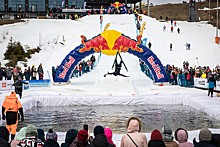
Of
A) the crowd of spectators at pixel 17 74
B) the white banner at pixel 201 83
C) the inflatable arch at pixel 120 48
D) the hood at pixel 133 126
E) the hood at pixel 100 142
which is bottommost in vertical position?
the white banner at pixel 201 83

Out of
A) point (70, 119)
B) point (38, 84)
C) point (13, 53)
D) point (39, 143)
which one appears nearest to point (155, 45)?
point (13, 53)

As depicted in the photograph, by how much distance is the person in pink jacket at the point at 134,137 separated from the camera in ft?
15.5

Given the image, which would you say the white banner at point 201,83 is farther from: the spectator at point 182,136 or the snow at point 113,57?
the spectator at point 182,136

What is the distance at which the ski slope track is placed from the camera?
642 inches

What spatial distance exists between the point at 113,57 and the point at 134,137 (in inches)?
1363

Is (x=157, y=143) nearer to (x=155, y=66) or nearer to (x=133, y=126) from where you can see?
(x=133, y=126)

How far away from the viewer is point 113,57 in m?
39.2

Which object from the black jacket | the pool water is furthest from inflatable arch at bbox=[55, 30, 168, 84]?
the black jacket

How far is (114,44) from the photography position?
69.3 feet

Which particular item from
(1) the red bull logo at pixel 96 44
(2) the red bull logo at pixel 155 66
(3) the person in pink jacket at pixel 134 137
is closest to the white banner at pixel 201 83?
(2) the red bull logo at pixel 155 66

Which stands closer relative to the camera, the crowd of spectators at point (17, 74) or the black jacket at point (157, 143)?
the black jacket at point (157, 143)

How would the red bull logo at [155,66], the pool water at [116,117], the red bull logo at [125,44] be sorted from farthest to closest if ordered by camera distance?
the red bull logo at [155,66] < the red bull logo at [125,44] < the pool water at [116,117]

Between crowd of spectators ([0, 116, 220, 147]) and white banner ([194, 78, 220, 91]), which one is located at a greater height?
crowd of spectators ([0, 116, 220, 147])

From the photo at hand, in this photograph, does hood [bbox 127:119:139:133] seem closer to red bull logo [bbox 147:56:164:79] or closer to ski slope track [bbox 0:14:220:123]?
ski slope track [bbox 0:14:220:123]
